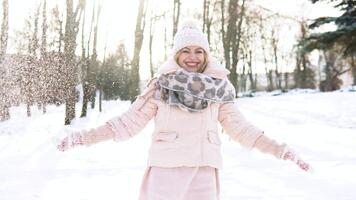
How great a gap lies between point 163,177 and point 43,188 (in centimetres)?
313

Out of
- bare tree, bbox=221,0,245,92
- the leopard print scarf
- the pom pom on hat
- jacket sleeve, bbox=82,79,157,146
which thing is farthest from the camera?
bare tree, bbox=221,0,245,92

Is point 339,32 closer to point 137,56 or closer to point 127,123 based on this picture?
point 137,56

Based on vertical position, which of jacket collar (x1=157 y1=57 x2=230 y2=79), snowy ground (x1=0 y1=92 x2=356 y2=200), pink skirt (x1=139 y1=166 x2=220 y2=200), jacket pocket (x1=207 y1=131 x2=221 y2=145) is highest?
jacket collar (x1=157 y1=57 x2=230 y2=79)

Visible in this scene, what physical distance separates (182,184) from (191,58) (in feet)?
2.40

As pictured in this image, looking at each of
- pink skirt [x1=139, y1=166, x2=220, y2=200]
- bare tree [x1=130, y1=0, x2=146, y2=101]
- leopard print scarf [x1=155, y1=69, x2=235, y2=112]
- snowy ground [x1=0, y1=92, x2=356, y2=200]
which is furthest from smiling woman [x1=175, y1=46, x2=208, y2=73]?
bare tree [x1=130, y1=0, x2=146, y2=101]

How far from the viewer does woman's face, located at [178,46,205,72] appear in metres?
2.77

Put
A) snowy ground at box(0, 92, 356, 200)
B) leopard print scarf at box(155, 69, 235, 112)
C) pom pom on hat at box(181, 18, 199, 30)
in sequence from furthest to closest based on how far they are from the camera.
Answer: snowy ground at box(0, 92, 356, 200) < pom pom on hat at box(181, 18, 199, 30) < leopard print scarf at box(155, 69, 235, 112)

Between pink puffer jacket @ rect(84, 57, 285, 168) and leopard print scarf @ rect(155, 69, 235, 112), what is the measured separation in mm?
46

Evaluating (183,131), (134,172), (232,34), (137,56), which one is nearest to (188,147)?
(183,131)

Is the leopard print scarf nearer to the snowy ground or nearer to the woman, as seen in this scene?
the woman

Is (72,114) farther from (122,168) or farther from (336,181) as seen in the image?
(336,181)

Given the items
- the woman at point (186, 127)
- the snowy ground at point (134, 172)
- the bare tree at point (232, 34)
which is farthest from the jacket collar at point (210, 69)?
the bare tree at point (232, 34)

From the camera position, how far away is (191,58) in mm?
2770

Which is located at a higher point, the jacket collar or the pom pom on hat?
the pom pom on hat
